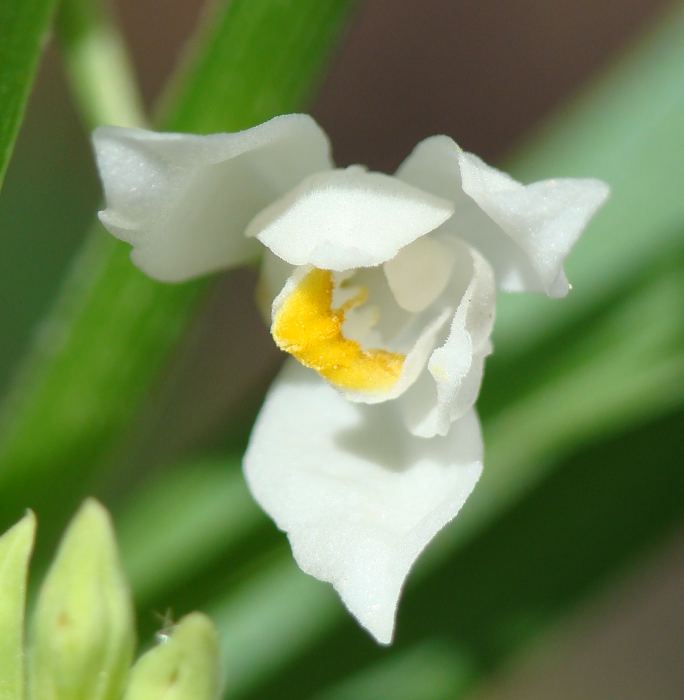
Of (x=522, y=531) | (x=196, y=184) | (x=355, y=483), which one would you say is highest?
(x=196, y=184)

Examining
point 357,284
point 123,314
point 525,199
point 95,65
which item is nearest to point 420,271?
point 357,284

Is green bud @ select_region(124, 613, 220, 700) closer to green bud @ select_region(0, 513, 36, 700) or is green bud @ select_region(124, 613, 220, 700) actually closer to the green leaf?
green bud @ select_region(0, 513, 36, 700)

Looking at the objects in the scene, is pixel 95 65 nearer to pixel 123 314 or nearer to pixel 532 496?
pixel 123 314

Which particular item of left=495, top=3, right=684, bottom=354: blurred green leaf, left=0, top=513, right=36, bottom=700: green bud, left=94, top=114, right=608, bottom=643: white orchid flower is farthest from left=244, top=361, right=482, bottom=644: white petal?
left=495, top=3, right=684, bottom=354: blurred green leaf

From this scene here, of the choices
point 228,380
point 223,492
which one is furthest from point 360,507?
point 228,380

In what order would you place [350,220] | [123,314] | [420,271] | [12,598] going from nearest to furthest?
[12,598], [350,220], [420,271], [123,314]

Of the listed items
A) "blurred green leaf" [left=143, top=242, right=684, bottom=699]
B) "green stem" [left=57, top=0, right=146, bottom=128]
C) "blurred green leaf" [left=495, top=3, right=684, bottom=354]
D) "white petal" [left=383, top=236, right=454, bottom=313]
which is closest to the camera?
"white petal" [left=383, top=236, right=454, bottom=313]

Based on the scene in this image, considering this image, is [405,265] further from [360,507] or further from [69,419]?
[69,419]

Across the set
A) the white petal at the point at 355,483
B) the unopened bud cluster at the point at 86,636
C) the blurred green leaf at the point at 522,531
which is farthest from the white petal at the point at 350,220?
the blurred green leaf at the point at 522,531
